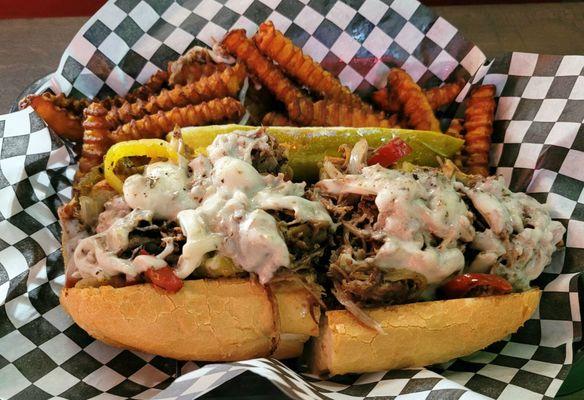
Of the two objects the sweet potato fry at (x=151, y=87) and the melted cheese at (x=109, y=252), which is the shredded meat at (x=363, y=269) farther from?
the sweet potato fry at (x=151, y=87)

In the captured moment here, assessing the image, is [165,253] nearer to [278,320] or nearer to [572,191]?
[278,320]

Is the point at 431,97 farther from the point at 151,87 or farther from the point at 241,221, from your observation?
the point at 241,221

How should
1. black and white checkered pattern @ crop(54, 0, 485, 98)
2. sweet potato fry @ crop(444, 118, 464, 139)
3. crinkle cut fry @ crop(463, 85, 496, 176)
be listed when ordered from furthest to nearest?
black and white checkered pattern @ crop(54, 0, 485, 98) → sweet potato fry @ crop(444, 118, 464, 139) → crinkle cut fry @ crop(463, 85, 496, 176)

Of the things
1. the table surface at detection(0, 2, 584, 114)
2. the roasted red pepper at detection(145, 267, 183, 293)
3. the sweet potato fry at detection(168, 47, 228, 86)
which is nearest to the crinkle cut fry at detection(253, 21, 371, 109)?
the sweet potato fry at detection(168, 47, 228, 86)

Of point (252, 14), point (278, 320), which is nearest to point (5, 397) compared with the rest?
point (278, 320)

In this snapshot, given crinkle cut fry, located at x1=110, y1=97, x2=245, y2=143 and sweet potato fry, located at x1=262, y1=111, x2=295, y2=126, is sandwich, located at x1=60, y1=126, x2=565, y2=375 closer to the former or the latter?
crinkle cut fry, located at x1=110, y1=97, x2=245, y2=143

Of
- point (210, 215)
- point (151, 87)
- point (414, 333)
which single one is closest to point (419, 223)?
point (414, 333)
